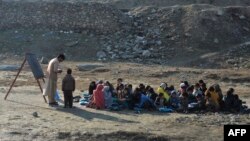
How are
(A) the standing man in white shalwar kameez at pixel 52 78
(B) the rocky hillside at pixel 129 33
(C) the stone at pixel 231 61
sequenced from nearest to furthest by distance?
(A) the standing man in white shalwar kameez at pixel 52 78
(C) the stone at pixel 231 61
(B) the rocky hillside at pixel 129 33

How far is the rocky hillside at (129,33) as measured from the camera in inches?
1168

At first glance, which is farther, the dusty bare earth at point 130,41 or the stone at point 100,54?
the stone at point 100,54

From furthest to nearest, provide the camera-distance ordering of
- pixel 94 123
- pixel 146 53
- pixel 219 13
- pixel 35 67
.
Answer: pixel 219 13, pixel 146 53, pixel 35 67, pixel 94 123

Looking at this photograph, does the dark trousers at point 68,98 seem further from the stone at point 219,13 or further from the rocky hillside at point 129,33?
the stone at point 219,13

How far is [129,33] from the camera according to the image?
32.1 m

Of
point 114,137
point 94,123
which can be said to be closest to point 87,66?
point 94,123

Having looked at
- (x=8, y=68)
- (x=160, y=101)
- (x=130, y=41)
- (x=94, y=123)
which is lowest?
(x=94, y=123)

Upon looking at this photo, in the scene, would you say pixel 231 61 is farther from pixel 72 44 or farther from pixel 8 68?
pixel 8 68

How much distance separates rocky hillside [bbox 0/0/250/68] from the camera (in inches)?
1168

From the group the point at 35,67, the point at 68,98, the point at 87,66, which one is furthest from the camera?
the point at 87,66

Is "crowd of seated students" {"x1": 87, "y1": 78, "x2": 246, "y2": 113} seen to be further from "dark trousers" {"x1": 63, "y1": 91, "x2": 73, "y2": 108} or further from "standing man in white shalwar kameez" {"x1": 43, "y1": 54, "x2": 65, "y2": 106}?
"standing man in white shalwar kameez" {"x1": 43, "y1": 54, "x2": 65, "y2": 106}

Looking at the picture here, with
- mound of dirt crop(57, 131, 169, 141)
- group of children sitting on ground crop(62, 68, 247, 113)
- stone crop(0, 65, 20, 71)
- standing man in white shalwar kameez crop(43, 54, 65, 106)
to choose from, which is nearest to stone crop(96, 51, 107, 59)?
stone crop(0, 65, 20, 71)

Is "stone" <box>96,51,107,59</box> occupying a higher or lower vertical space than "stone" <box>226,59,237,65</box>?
higher

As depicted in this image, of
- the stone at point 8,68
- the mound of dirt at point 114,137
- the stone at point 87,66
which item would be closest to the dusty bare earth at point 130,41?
the stone at point 87,66
